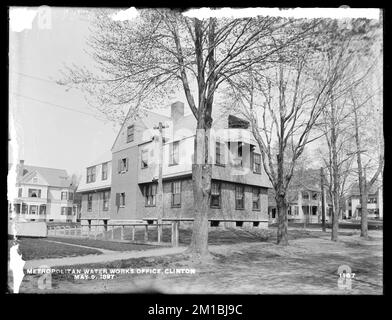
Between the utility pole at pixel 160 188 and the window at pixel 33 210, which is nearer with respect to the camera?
the window at pixel 33 210

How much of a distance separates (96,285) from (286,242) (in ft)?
12.7

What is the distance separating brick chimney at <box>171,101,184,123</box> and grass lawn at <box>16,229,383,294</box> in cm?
262

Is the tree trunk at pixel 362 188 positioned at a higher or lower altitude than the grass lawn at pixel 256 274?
higher

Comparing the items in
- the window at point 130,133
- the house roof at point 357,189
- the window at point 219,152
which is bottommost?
the house roof at point 357,189

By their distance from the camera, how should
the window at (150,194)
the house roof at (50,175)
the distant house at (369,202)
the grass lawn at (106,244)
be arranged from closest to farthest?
the house roof at (50,175)
the distant house at (369,202)
the grass lawn at (106,244)
the window at (150,194)

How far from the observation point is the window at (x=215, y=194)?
753 cm

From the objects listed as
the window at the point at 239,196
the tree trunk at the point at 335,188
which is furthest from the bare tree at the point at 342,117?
the window at the point at 239,196

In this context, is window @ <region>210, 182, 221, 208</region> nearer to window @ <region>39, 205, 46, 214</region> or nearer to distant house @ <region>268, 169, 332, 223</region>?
distant house @ <region>268, 169, 332, 223</region>

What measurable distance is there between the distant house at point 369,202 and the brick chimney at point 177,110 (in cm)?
379

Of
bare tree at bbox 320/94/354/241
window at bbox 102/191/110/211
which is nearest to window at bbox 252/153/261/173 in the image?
bare tree at bbox 320/94/354/241

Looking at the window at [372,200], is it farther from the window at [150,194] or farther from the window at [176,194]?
the window at [150,194]

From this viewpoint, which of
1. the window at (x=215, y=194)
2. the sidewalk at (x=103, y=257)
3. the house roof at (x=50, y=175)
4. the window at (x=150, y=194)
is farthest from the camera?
the window at (x=150, y=194)

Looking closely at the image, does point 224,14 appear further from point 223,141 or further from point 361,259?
point 361,259

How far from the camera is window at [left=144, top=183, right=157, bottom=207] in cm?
797
